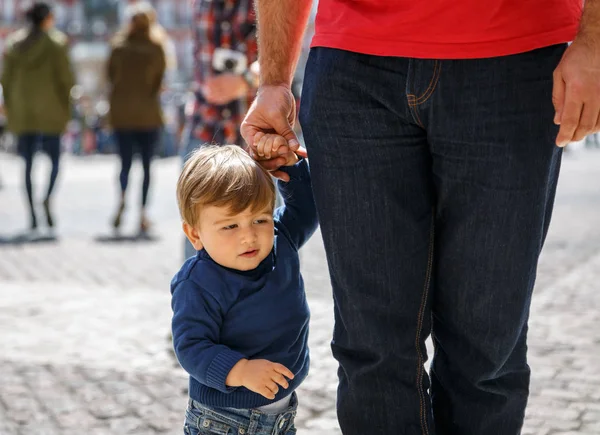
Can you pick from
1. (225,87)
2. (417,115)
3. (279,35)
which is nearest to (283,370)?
(417,115)

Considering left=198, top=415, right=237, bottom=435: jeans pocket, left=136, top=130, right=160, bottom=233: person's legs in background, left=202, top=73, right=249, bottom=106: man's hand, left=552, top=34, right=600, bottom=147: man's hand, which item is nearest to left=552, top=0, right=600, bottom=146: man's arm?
left=552, top=34, right=600, bottom=147: man's hand

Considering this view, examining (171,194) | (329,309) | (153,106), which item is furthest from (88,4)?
(329,309)

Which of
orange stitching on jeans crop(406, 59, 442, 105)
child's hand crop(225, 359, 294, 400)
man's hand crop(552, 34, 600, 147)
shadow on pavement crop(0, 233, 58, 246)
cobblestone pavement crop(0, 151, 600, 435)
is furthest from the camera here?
shadow on pavement crop(0, 233, 58, 246)

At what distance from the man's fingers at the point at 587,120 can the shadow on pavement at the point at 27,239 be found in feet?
21.4

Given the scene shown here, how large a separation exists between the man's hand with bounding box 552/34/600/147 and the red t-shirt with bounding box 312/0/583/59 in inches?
3.6

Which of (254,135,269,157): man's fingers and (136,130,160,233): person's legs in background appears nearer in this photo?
(254,135,269,157): man's fingers

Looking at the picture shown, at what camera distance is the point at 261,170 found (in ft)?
7.11

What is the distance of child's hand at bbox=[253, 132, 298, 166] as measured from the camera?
2.15m

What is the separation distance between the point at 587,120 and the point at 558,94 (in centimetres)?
7

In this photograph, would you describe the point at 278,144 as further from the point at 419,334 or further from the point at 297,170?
the point at 419,334

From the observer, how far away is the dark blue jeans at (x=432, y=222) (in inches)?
73.2

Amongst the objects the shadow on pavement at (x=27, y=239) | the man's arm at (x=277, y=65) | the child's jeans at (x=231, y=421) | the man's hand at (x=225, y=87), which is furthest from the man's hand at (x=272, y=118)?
the shadow on pavement at (x=27, y=239)

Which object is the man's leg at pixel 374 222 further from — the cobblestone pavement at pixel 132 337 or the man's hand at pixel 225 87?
the man's hand at pixel 225 87

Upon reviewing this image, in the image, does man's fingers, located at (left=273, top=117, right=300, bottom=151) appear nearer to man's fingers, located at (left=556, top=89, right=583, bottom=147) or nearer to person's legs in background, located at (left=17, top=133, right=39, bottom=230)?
man's fingers, located at (left=556, top=89, right=583, bottom=147)
